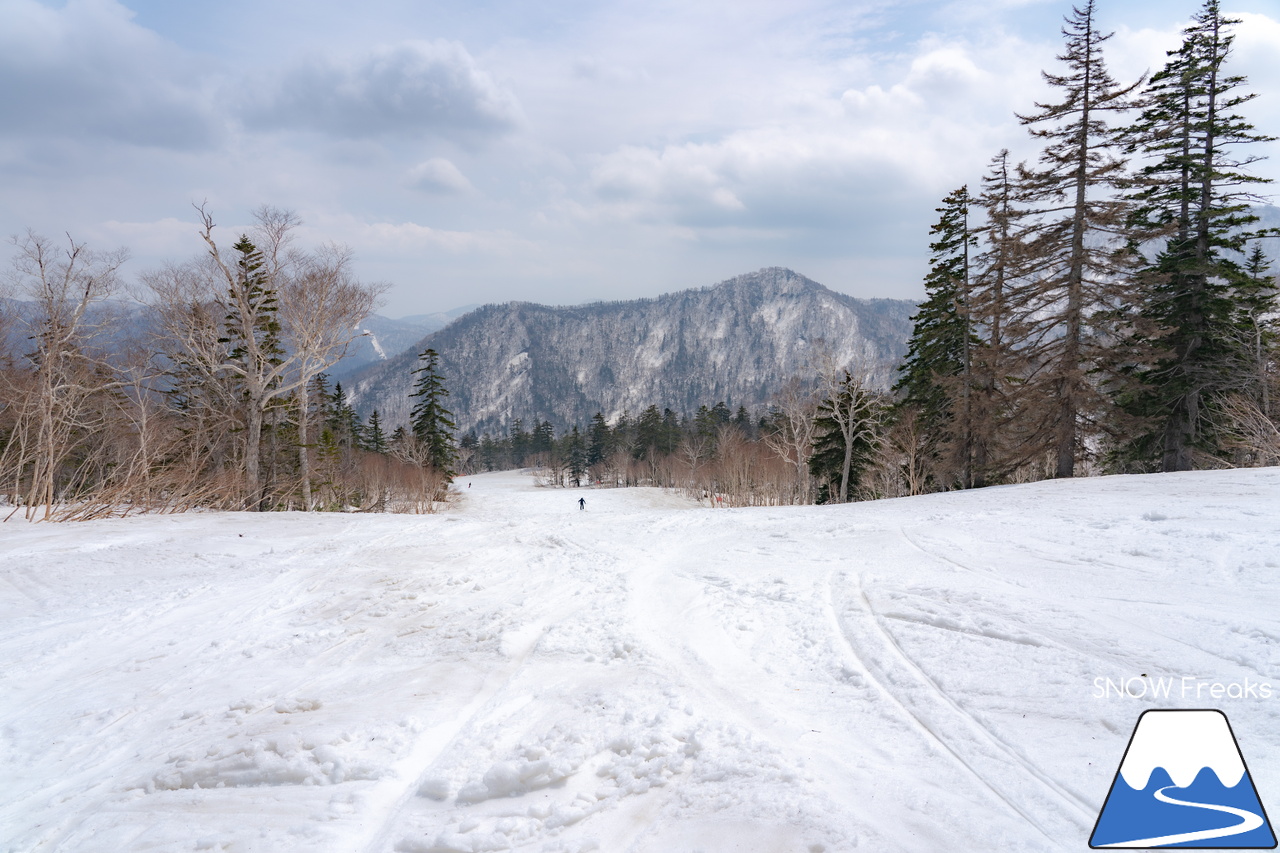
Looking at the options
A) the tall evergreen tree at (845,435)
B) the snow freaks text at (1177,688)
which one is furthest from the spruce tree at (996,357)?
the snow freaks text at (1177,688)

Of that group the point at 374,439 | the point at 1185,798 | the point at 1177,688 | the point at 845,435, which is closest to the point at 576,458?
the point at 374,439

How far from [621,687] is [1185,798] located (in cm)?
313

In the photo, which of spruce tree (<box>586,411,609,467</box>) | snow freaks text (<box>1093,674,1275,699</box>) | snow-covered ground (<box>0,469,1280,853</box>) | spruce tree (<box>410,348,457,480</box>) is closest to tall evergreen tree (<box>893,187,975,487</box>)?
snow-covered ground (<box>0,469,1280,853</box>)

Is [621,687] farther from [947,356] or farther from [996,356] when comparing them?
[947,356]

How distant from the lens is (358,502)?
32.2 m

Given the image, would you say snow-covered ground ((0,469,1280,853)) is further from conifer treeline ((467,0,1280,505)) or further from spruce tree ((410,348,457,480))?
spruce tree ((410,348,457,480))

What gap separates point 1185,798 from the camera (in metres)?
2.60

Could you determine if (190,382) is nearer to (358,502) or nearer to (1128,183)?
(358,502)

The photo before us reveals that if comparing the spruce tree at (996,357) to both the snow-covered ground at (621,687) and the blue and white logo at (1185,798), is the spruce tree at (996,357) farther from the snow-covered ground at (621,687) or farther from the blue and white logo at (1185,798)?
the blue and white logo at (1185,798)

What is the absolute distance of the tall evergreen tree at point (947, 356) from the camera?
19.7 metres

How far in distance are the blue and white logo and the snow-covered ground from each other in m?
0.15

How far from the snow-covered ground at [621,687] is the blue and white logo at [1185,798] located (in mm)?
Result: 154

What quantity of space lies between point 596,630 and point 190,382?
21.8m

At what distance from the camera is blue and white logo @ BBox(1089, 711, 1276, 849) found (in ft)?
8.09
